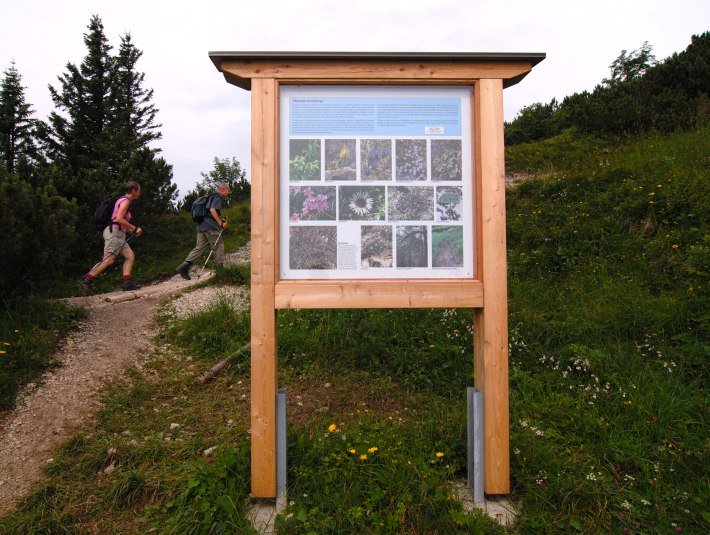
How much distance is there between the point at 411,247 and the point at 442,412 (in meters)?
1.44

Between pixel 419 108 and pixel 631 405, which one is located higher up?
pixel 419 108

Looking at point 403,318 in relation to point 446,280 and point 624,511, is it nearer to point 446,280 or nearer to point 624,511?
point 446,280

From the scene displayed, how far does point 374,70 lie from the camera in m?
2.70

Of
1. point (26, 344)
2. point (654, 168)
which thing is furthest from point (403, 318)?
point (654, 168)

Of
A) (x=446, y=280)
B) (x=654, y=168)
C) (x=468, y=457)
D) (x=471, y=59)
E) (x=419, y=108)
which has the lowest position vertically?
(x=468, y=457)

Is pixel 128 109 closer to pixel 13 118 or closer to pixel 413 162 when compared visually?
pixel 13 118

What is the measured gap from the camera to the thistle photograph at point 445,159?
9.01 feet

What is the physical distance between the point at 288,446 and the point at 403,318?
228cm

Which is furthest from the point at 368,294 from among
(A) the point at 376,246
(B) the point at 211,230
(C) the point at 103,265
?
(B) the point at 211,230

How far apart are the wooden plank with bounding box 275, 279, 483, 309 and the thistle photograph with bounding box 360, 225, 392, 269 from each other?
119mm

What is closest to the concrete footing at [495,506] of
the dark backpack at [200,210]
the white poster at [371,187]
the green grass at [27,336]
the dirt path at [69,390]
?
the white poster at [371,187]

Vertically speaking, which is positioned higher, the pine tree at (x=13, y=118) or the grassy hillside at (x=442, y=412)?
the pine tree at (x=13, y=118)

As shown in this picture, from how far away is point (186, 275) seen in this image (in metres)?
8.98

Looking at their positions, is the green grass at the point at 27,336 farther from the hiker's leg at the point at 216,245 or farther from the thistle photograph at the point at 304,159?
the hiker's leg at the point at 216,245
